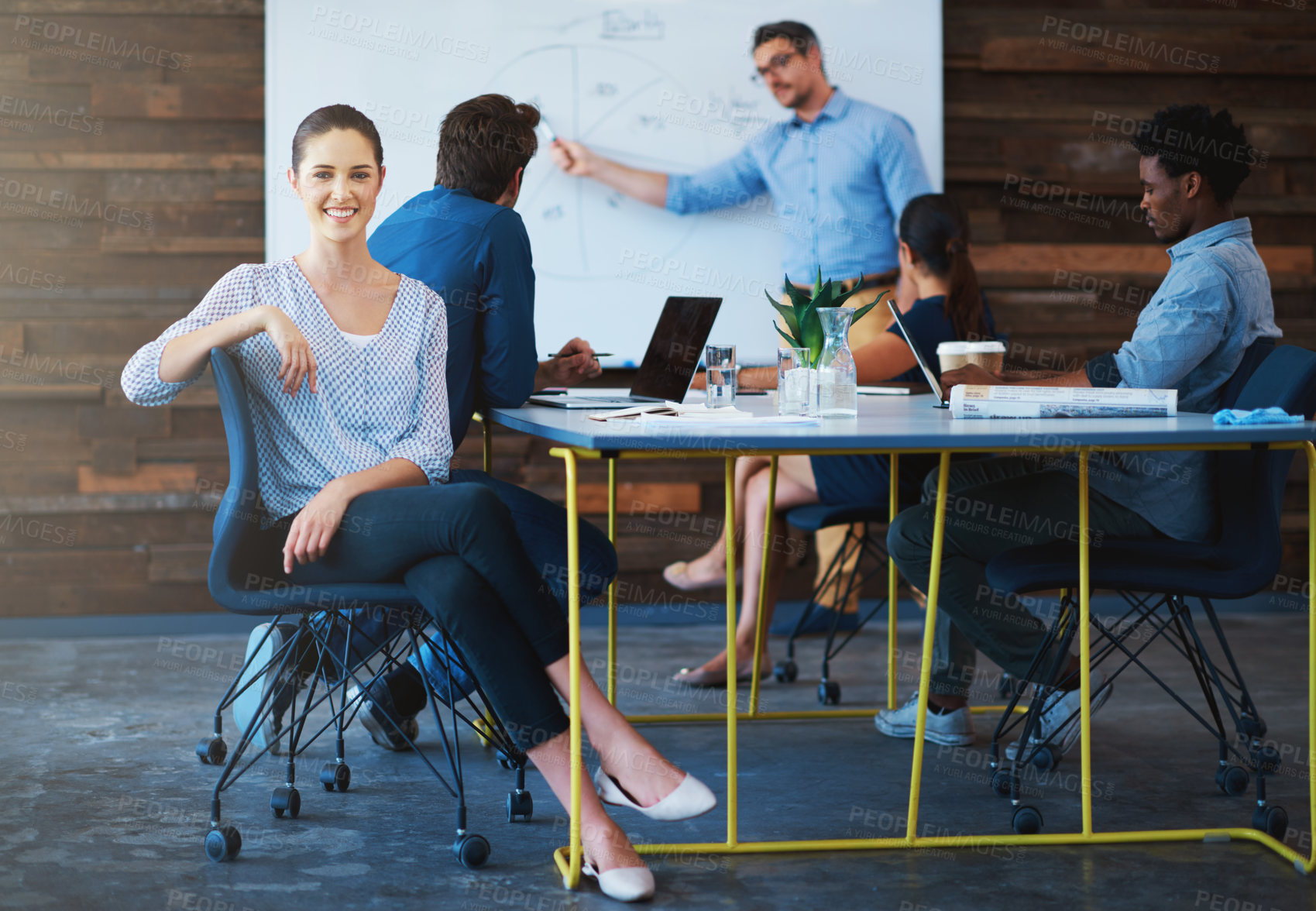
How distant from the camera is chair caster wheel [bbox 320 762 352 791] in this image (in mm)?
2371

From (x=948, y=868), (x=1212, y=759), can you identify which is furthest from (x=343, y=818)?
(x=1212, y=759)

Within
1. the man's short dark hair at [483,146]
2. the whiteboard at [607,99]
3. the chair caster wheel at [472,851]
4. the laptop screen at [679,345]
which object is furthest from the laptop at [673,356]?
the whiteboard at [607,99]

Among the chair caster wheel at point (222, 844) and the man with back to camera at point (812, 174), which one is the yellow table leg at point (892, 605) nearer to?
the man with back to camera at point (812, 174)

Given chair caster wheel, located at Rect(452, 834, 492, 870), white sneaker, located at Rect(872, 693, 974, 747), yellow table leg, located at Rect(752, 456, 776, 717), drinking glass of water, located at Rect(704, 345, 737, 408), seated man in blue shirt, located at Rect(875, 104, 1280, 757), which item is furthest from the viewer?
yellow table leg, located at Rect(752, 456, 776, 717)

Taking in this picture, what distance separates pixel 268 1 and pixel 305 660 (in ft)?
7.70

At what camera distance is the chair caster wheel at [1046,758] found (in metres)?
2.49

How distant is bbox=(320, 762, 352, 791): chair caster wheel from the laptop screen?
985 millimetres

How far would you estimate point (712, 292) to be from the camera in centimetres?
405

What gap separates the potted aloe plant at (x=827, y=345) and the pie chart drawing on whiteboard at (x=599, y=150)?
75.4 inches

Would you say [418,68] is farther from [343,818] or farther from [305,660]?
[343,818]

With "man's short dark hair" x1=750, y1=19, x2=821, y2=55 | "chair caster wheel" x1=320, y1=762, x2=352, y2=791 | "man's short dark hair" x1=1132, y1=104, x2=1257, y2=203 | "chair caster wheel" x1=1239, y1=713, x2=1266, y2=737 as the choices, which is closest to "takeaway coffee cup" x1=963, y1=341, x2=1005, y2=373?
"man's short dark hair" x1=1132, y1=104, x2=1257, y2=203

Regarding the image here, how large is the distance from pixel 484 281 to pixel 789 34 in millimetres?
2058
